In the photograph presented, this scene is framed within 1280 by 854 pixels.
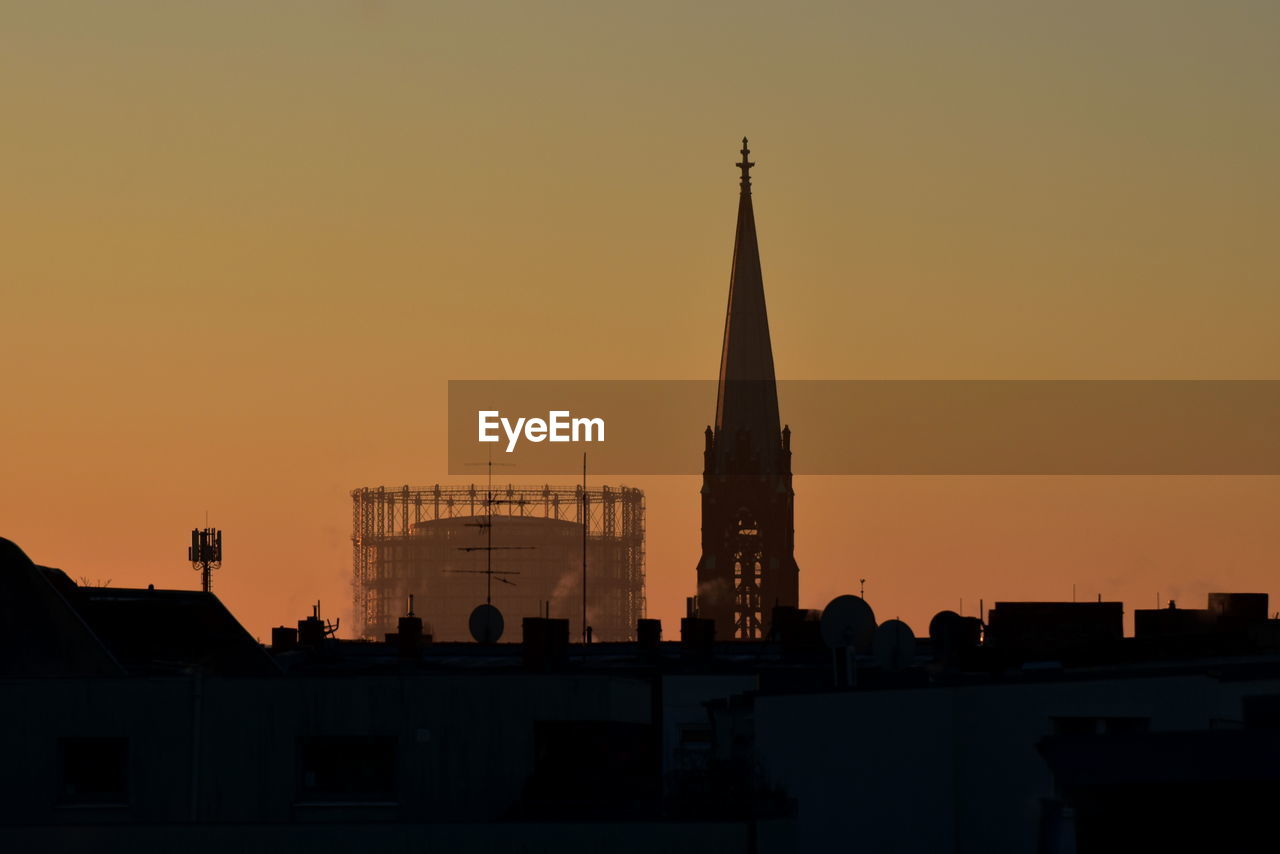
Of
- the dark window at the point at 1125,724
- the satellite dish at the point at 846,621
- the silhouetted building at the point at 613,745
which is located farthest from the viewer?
the satellite dish at the point at 846,621

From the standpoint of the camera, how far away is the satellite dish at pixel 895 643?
59188mm

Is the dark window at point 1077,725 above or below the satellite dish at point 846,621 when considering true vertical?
below

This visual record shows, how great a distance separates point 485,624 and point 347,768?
22.8 metres

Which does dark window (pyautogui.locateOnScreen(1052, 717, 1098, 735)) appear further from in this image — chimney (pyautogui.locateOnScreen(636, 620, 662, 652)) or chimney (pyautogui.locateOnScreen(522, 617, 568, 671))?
chimney (pyautogui.locateOnScreen(636, 620, 662, 652))

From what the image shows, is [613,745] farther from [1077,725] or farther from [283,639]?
[283,639]

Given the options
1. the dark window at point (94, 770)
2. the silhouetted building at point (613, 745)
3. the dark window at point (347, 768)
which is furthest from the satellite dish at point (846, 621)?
the dark window at point (94, 770)

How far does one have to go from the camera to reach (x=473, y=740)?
5966 centimetres

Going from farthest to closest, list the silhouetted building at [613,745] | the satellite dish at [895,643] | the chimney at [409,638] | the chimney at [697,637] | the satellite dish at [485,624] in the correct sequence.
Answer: the chimney at [409,638] → the chimney at [697,637] → the satellite dish at [485,624] → the satellite dish at [895,643] → the silhouetted building at [613,745]

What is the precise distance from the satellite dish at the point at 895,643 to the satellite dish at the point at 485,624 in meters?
24.1

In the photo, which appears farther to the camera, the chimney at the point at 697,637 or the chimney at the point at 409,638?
the chimney at the point at 409,638

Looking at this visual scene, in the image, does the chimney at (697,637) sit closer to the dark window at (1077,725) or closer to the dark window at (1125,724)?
the dark window at (1077,725)

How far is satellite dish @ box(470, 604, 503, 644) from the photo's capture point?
270 feet

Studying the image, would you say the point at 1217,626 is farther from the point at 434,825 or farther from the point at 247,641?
the point at 434,825

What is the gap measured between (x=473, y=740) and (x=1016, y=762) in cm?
1322
